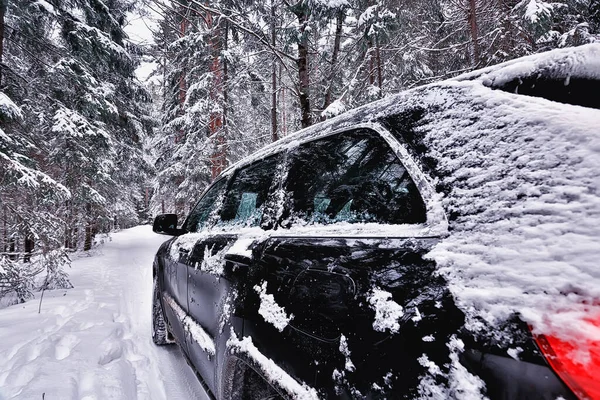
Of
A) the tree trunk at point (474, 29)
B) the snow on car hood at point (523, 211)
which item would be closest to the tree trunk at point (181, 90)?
the tree trunk at point (474, 29)

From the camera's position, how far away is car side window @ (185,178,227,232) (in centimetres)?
299

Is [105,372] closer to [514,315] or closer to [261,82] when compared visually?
[514,315]

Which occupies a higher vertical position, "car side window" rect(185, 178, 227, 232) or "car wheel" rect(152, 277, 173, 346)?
"car side window" rect(185, 178, 227, 232)

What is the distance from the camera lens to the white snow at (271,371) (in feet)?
3.93

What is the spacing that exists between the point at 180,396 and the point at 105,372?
2.85 feet

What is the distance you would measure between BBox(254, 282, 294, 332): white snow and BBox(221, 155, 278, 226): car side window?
0.57 meters

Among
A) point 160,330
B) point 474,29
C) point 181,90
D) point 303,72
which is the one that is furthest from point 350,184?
point 181,90

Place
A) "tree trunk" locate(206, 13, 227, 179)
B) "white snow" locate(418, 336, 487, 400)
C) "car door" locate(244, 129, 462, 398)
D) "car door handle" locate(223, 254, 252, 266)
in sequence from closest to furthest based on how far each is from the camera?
"white snow" locate(418, 336, 487, 400) → "car door" locate(244, 129, 462, 398) → "car door handle" locate(223, 254, 252, 266) → "tree trunk" locate(206, 13, 227, 179)

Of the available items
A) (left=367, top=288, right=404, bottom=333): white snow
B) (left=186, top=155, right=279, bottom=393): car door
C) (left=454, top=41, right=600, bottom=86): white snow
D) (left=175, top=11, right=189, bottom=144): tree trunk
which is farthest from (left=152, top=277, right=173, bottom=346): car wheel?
(left=175, top=11, right=189, bottom=144): tree trunk

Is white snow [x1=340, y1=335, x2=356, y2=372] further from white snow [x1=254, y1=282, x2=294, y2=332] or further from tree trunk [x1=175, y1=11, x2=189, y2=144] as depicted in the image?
tree trunk [x1=175, y1=11, x2=189, y2=144]

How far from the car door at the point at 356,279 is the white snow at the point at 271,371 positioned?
0.11 feet

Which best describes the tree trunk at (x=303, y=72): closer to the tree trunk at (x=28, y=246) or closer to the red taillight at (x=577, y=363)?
the tree trunk at (x=28, y=246)

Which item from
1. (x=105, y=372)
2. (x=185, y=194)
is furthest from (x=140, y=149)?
(x=105, y=372)

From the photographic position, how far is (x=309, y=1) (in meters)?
6.78
